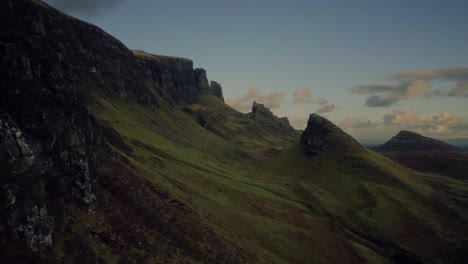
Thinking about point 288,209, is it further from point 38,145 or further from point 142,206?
point 38,145

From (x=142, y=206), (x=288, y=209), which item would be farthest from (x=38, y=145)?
(x=288, y=209)

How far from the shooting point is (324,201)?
5699 inches

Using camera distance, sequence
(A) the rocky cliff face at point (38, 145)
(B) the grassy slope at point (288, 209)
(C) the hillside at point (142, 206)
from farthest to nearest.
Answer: (B) the grassy slope at point (288, 209) < (C) the hillside at point (142, 206) < (A) the rocky cliff face at point (38, 145)

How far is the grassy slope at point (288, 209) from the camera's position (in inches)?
3027

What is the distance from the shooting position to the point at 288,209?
125812 millimetres

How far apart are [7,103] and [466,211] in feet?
574

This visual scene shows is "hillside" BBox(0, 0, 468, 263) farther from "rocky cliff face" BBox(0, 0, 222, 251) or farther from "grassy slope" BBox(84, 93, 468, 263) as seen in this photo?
"grassy slope" BBox(84, 93, 468, 263)

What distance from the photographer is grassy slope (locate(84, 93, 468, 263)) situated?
252 feet

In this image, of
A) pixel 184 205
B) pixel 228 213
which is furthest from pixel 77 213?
pixel 228 213

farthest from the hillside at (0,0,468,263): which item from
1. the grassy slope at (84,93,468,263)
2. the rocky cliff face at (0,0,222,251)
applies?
the grassy slope at (84,93,468,263)

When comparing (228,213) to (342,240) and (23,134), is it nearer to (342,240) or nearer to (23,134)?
(342,240)

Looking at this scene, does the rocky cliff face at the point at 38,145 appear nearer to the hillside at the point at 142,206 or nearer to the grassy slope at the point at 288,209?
the hillside at the point at 142,206

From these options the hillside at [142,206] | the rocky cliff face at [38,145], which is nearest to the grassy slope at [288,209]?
the hillside at [142,206]

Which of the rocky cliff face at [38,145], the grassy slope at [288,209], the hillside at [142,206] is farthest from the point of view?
the grassy slope at [288,209]
